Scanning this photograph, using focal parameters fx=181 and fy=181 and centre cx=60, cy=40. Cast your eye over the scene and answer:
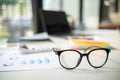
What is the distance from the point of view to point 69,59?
692 millimetres

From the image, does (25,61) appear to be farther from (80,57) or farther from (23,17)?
(23,17)

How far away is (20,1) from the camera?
147 cm

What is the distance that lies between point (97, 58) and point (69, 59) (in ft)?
0.36

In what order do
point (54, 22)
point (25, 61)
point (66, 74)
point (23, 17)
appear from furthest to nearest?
point (23, 17) → point (54, 22) → point (25, 61) → point (66, 74)

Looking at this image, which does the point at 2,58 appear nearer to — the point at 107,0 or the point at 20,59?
the point at 20,59

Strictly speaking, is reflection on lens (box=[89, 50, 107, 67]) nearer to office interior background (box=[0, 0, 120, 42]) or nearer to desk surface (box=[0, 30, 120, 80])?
desk surface (box=[0, 30, 120, 80])

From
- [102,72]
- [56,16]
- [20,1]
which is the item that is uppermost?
[20,1]

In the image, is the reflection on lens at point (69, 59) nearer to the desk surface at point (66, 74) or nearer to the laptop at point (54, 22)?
the desk surface at point (66, 74)

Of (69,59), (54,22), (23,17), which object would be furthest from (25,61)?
(23,17)

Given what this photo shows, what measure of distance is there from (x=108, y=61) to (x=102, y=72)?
112 millimetres

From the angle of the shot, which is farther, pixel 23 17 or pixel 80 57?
pixel 23 17

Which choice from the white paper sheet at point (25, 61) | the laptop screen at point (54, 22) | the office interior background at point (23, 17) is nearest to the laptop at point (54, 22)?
the laptop screen at point (54, 22)

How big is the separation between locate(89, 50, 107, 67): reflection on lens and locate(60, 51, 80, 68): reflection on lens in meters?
0.05

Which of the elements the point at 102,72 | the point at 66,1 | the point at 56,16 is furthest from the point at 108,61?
the point at 66,1
